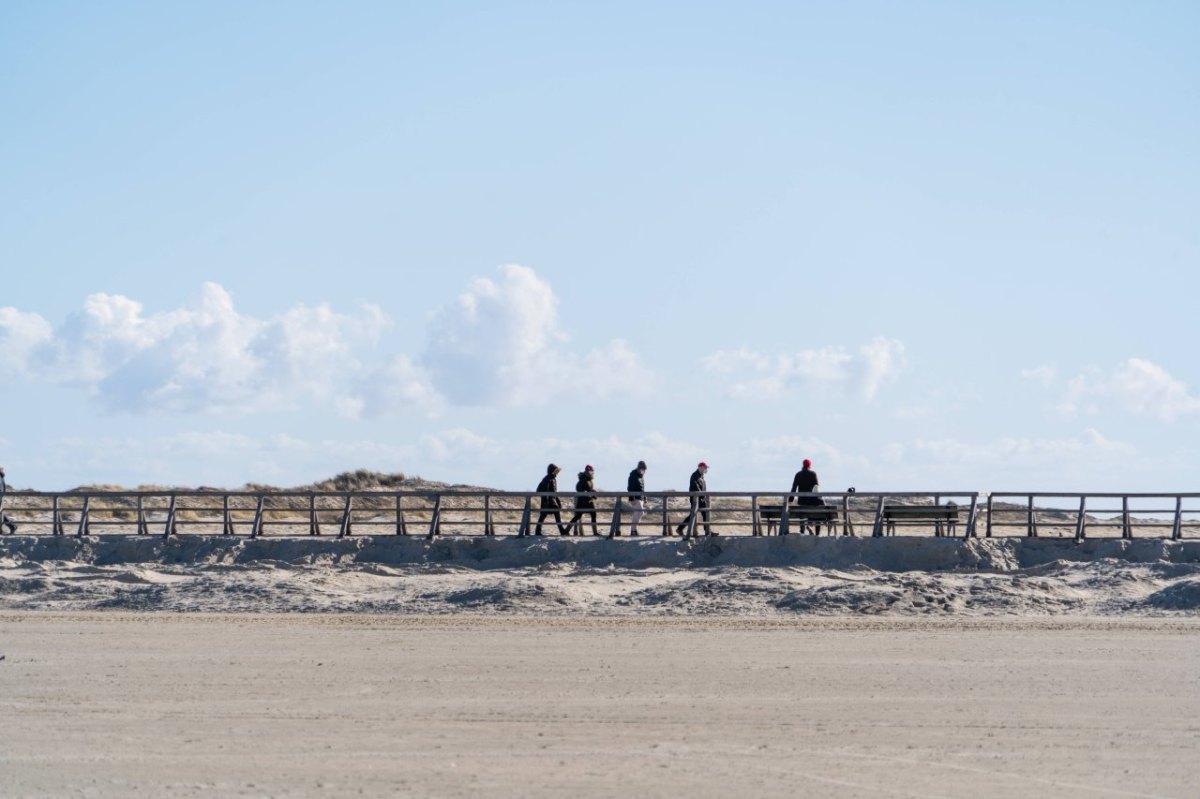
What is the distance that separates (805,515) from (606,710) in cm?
1503

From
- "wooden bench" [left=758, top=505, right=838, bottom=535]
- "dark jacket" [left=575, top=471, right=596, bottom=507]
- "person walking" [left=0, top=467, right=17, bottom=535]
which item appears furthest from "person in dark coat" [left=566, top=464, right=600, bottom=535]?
"person walking" [left=0, top=467, right=17, bottom=535]

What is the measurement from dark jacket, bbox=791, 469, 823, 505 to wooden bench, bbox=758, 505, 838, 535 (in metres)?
0.12

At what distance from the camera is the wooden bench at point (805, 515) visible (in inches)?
1046

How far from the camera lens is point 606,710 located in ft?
41.7

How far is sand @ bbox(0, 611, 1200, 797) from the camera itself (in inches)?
399

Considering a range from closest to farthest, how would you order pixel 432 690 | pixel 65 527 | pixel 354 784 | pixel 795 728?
pixel 354 784, pixel 795 728, pixel 432 690, pixel 65 527

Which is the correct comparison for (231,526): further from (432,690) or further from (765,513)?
(432,690)

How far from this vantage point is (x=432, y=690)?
45.2 feet

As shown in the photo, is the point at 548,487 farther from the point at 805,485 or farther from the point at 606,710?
the point at 606,710

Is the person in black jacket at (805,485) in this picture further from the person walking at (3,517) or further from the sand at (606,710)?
the person walking at (3,517)

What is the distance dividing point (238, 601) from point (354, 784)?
1366 cm

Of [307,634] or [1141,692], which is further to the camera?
[307,634]

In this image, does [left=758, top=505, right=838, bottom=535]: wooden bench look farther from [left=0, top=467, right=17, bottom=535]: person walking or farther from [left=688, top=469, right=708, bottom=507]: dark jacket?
[left=0, top=467, right=17, bottom=535]: person walking

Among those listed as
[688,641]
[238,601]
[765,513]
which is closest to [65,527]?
[238,601]
